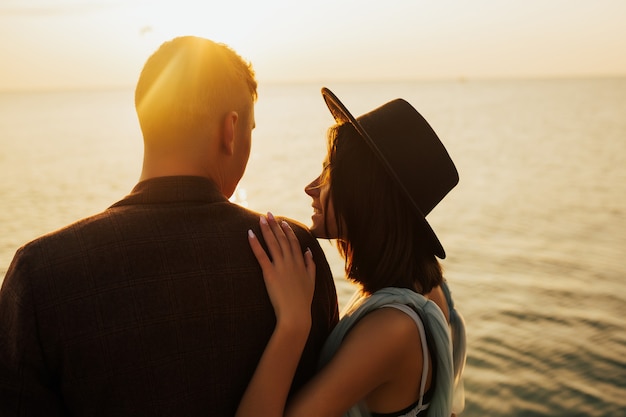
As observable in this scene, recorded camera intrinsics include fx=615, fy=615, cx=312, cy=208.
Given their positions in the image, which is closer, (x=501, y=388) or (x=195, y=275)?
(x=195, y=275)

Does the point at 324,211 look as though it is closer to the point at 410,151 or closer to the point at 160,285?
the point at 410,151

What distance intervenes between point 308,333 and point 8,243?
11979 mm

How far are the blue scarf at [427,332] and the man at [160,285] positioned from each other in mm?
376

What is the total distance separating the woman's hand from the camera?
6.03 feet

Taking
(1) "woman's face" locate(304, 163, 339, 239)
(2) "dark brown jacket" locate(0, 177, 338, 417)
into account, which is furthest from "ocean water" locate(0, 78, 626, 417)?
(2) "dark brown jacket" locate(0, 177, 338, 417)

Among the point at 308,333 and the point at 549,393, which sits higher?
the point at 308,333

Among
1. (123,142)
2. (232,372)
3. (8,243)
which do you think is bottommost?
(123,142)

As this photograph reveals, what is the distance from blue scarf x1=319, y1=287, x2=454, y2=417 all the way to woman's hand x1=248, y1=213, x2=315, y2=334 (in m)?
0.27

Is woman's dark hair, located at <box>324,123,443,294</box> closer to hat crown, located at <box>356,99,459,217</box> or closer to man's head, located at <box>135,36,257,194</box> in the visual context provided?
hat crown, located at <box>356,99,459,217</box>

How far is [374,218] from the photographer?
93.9 inches

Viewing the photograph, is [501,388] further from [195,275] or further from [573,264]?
[195,275]

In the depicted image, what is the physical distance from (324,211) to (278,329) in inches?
30.2

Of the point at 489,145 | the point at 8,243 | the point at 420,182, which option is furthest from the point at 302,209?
the point at 489,145

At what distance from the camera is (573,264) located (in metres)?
10.1
